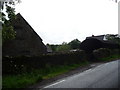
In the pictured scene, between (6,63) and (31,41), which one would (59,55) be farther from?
(31,41)

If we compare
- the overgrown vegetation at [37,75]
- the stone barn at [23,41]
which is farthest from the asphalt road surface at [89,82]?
A: the stone barn at [23,41]

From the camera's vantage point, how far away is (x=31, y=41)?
129 feet

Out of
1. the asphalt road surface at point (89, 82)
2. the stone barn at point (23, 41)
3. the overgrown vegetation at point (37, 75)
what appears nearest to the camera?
the asphalt road surface at point (89, 82)

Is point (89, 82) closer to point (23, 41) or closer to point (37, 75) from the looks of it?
point (37, 75)

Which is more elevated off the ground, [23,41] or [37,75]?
[23,41]

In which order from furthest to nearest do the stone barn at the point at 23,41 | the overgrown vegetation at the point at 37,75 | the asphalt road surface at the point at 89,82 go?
1. the stone barn at the point at 23,41
2. the overgrown vegetation at the point at 37,75
3. the asphalt road surface at the point at 89,82

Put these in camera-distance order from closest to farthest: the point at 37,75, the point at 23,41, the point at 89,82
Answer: the point at 89,82 < the point at 37,75 < the point at 23,41

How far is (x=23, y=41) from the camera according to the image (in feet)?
125

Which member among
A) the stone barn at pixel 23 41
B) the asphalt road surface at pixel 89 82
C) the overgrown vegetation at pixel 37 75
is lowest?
the overgrown vegetation at pixel 37 75

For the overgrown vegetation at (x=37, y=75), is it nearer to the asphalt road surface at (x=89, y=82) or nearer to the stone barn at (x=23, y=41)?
the asphalt road surface at (x=89, y=82)

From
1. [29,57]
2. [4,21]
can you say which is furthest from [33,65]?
[4,21]

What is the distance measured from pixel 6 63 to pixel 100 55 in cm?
2224

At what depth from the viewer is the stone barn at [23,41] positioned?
3666 cm

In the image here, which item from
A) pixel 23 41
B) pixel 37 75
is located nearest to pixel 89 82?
pixel 37 75
